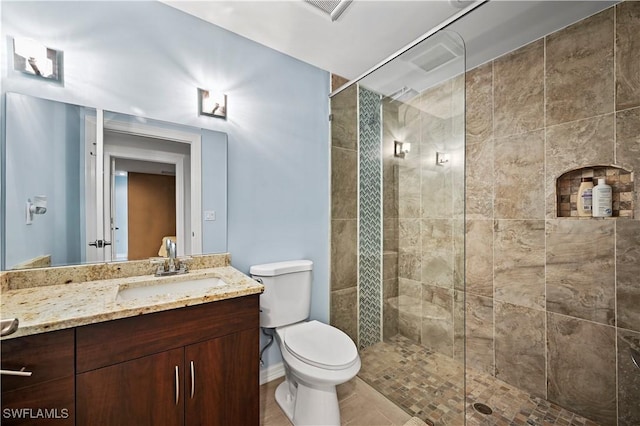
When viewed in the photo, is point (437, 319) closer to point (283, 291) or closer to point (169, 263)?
point (283, 291)

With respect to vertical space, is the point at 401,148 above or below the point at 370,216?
above

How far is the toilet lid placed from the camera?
137 centimetres

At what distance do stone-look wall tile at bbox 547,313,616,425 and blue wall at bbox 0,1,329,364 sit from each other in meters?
1.50

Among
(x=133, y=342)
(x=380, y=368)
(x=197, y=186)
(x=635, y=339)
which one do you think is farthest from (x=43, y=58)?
(x=635, y=339)

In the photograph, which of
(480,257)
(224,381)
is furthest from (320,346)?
(480,257)

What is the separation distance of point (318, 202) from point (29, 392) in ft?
5.57

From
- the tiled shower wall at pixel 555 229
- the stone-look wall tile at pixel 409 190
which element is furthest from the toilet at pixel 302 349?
the tiled shower wall at pixel 555 229

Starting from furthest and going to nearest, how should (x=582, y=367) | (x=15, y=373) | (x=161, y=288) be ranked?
1. (x=582, y=367)
2. (x=161, y=288)
3. (x=15, y=373)

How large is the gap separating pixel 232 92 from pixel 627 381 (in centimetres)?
276

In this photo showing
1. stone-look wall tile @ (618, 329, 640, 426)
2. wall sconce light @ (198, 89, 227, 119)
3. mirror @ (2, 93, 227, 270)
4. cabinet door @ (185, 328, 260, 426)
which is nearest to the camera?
cabinet door @ (185, 328, 260, 426)

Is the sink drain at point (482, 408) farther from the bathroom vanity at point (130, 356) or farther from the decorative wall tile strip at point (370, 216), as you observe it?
the bathroom vanity at point (130, 356)

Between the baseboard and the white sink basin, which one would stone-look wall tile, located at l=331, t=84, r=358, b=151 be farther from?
the baseboard

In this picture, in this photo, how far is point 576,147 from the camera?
1.59 m

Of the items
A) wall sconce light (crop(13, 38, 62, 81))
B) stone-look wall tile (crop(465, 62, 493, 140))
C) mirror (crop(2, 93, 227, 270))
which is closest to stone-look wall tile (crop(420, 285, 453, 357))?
stone-look wall tile (crop(465, 62, 493, 140))
